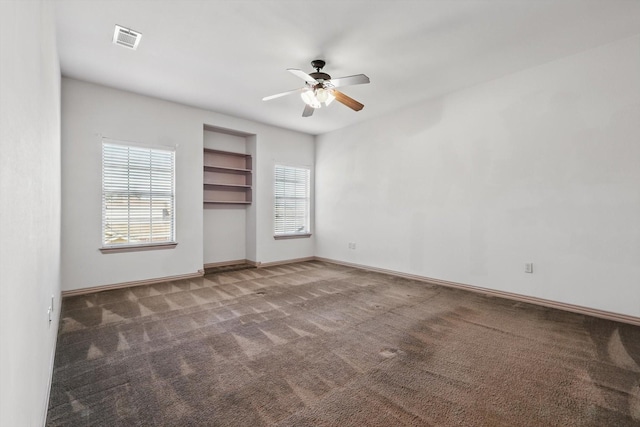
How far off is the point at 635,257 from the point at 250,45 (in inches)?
186

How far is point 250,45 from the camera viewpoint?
3230 mm

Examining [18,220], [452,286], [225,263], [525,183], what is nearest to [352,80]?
[525,183]

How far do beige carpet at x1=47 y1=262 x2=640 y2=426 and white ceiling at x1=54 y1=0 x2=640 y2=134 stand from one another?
9.80ft

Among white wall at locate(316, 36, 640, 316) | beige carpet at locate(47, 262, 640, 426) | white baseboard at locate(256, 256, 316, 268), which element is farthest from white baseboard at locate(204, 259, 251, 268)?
white wall at locate(316, 36, 640, 316)

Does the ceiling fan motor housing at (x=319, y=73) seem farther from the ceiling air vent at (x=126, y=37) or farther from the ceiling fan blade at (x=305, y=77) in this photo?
the ceiling air vent at (x=126, y=37)

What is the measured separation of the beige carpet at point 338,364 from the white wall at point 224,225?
80.4 inches

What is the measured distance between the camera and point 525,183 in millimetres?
3898

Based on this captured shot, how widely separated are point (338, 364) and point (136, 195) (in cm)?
406

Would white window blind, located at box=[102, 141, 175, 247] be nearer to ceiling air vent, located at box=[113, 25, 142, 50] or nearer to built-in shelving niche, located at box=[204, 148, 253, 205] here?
built-in shelving niche, located at box=[204, 148, 253, 205]

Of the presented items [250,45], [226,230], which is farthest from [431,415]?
[226,230]

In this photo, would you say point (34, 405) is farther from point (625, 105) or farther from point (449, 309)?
point (625, 105)

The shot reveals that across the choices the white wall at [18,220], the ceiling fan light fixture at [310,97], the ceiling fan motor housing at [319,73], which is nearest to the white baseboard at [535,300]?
the ceiling fan light fixture at [310,97]

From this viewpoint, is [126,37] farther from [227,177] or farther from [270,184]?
[270,184]

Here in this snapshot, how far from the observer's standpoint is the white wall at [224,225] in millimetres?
5879
